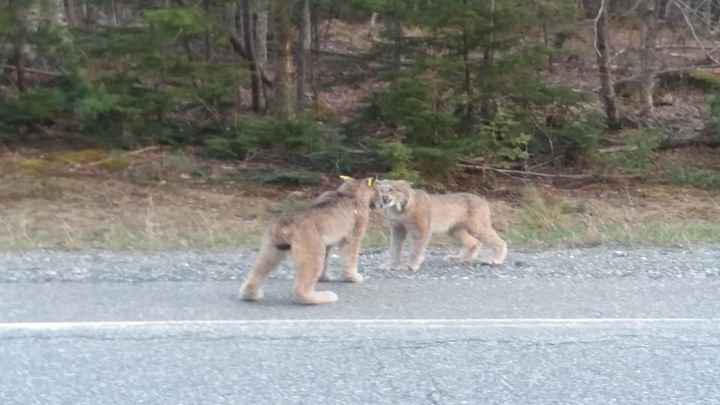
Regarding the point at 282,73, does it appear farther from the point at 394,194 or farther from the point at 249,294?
the point at 249,294

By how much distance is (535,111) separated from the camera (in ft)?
61.6

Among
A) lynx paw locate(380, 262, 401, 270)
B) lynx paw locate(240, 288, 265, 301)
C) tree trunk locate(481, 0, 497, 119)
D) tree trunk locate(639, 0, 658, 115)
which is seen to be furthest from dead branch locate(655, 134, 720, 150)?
lynx paw locate(240, 288, 265, 301)

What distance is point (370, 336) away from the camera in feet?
22.0

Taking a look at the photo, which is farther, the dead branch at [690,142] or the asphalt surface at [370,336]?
the dead branch at [690,142]

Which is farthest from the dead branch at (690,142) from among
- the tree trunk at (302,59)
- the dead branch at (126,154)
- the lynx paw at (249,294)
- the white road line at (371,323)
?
the lynx paw at (249,294)

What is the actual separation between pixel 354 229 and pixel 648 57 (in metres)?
15.6

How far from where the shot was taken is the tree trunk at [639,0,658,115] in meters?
22.0

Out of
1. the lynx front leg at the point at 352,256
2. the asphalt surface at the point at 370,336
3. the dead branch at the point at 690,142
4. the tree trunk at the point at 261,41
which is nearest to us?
the asphalt surface at the point at 370,336

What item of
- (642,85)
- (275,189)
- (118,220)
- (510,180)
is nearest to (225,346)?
(118,220)

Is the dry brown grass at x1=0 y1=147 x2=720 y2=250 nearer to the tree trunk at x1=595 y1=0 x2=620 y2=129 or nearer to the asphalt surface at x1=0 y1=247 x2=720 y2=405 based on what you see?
the asphalt surface at x1=0 y1=247 x2=720 y2=405

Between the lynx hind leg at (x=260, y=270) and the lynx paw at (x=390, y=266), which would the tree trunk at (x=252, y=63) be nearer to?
the lynx paw at (x=390, y=266)

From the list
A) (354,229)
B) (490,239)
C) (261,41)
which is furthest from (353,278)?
(261,41)

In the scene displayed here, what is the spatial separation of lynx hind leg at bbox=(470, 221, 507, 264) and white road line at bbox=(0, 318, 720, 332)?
2609 millimetres

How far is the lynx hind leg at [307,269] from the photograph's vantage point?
24.9 feet
